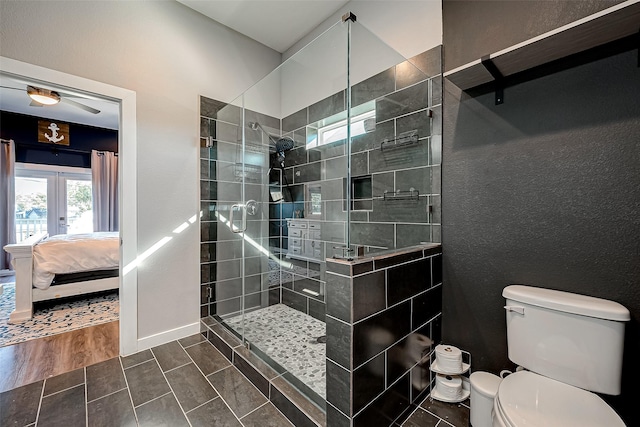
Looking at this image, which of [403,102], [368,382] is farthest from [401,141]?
[368,382]

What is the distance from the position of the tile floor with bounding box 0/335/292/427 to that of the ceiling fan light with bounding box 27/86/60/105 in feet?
8.58

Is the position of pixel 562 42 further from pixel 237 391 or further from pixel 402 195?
pixel 237 391

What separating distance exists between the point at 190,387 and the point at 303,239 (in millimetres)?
1425

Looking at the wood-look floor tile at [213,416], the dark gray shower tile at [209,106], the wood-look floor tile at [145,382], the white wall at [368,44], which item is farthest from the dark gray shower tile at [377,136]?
the wood-look floor tile at [145,382]

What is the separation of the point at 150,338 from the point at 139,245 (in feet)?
2.65

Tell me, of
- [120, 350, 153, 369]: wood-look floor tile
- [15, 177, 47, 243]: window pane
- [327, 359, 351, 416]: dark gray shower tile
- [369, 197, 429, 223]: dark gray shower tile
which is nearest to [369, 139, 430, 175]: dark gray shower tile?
[369, 197, 429, 223]: dark gray shower tile

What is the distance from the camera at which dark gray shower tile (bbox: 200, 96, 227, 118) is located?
253 cm

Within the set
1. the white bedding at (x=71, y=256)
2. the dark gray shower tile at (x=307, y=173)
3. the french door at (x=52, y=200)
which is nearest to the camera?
the dark gray shower tile at (x=307, y=173)

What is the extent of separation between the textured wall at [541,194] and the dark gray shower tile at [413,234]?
0.13 metres

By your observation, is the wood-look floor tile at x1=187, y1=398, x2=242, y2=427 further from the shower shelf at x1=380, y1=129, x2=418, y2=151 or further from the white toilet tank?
the shower shelf at x1=380, y1=129, x2=418, y2=151

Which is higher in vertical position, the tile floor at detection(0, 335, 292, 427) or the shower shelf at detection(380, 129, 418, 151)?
the shower shelf at detection(380, 129, 418, 151)

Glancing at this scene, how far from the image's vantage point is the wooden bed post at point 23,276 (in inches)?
112

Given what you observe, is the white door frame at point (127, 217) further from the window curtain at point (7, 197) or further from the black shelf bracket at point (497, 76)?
the window curtain at point (7, 197)

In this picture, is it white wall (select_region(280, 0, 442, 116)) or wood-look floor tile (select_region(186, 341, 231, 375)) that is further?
wood-look floor tile (select_region(186, 341, 231, 375))
